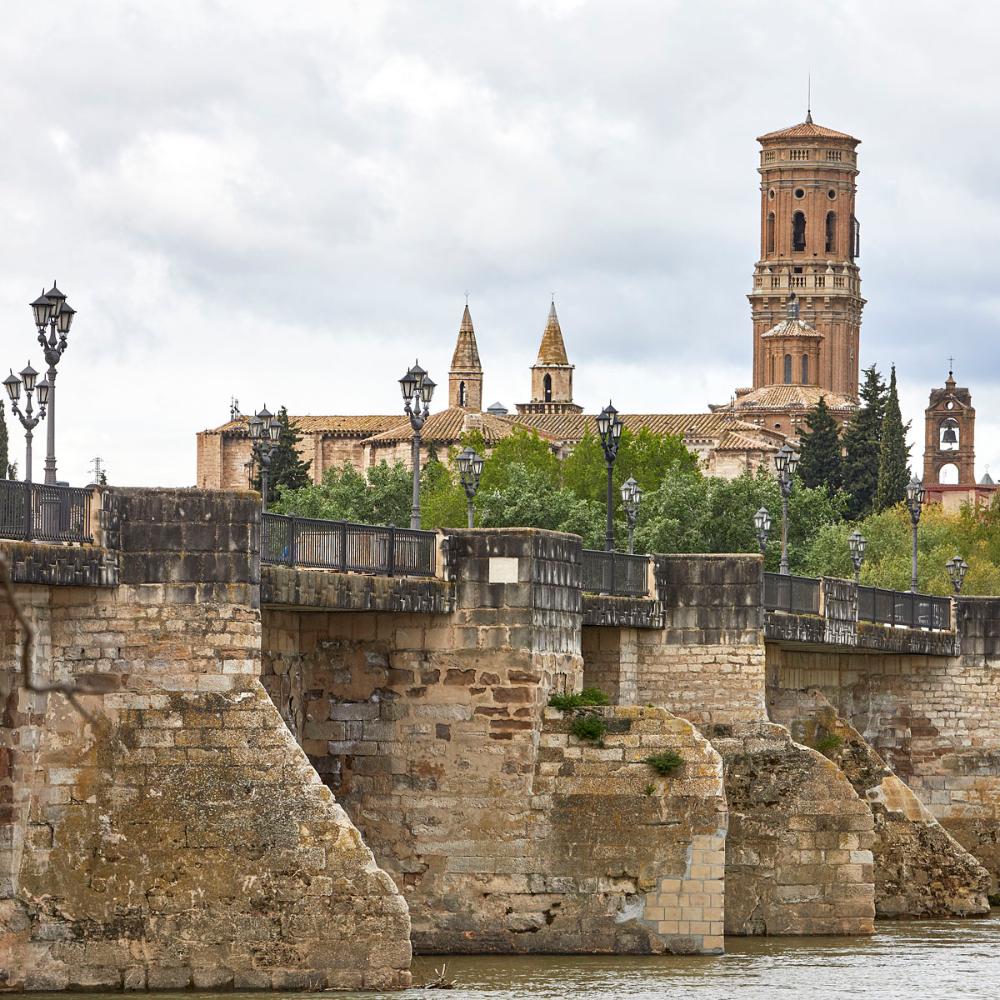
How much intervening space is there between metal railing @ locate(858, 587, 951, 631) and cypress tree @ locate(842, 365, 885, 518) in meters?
81.0

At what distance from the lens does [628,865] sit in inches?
1270

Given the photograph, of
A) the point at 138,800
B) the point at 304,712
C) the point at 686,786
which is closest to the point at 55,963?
the point at 138,800

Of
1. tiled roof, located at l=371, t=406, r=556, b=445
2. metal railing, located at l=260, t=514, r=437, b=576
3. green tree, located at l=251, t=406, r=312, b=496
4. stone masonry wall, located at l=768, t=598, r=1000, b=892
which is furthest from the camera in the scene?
tiled roof, located at l=371, t=406, r=556, b=445

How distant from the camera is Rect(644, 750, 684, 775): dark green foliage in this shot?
32.5 meters

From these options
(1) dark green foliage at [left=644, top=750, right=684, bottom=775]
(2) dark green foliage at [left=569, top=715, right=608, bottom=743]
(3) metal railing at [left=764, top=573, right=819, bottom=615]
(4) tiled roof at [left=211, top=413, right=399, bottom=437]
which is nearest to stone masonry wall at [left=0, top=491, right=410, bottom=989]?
(2) dark green foliage at [left=569, top=715, right=608, bottom=743]

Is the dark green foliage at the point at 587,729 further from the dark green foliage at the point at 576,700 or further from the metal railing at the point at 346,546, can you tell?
the metal railing at the point at 346,546

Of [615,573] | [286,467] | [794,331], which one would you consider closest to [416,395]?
[615,573]

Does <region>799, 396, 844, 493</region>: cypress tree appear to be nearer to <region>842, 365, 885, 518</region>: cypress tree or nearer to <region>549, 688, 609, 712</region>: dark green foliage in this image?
<region>842, 365, 885, 518</region>: cypress tree

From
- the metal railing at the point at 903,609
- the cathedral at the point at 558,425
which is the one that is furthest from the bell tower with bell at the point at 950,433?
the metal railing at the point at 903,609

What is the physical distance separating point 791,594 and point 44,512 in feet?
61.1

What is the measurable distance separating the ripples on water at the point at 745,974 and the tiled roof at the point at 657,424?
121555 millimetres

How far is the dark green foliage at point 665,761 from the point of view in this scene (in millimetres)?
32531

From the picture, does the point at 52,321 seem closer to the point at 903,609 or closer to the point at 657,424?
the point at 903,609

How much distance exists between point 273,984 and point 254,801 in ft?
5.58
